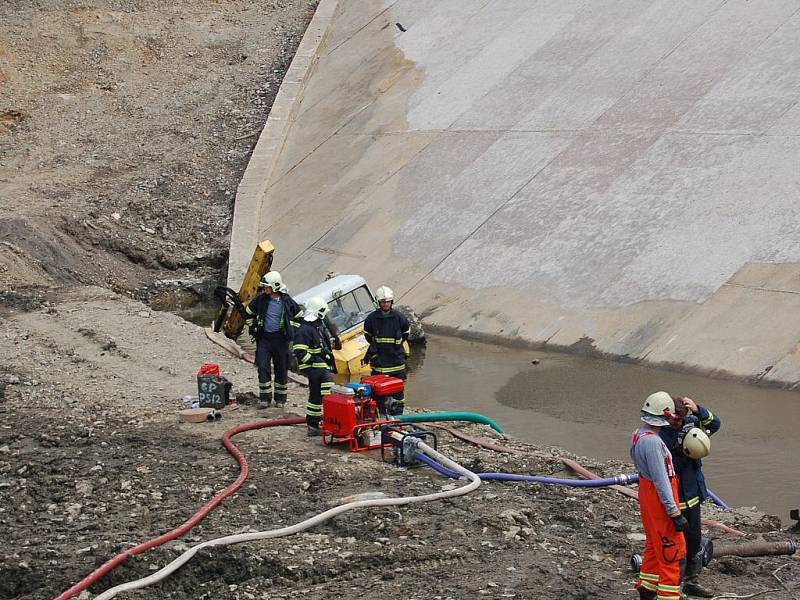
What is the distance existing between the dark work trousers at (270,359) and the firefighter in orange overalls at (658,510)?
6.11m

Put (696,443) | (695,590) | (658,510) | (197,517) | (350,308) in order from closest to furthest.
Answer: (658,510) → (696,443) → (695,590) → (197,517) → (350,308)

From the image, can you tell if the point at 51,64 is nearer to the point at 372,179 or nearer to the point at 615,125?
the point at 372,179

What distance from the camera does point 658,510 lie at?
25.4 feet

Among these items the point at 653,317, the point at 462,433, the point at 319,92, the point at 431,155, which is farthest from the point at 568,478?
the point at 319,92

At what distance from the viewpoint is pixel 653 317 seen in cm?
1684

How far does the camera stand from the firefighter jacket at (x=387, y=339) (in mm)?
12398

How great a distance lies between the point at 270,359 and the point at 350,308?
387 centimetres

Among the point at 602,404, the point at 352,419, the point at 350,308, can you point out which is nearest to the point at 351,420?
the point at 352,419

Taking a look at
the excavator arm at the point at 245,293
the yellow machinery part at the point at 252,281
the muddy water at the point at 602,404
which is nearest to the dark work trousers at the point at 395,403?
the muddy water at the point at 602,404

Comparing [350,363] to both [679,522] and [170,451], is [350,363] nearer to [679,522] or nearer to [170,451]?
[170,451]

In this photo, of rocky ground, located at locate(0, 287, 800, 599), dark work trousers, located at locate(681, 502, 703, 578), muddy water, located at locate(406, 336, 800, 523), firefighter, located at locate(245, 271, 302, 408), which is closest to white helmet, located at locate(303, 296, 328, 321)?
firefighter, located at locate(245, 271, 302, 408)

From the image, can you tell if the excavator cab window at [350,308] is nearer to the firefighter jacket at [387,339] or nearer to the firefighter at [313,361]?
the firefighter jacket at [387,339]

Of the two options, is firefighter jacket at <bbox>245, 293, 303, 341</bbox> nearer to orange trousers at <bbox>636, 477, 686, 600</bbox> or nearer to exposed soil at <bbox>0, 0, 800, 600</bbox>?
exposed soil at <bbox>0, 0, 800, 600</bbox>

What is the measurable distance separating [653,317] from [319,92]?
13811 mm
